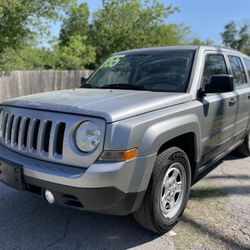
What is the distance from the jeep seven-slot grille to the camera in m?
2.87

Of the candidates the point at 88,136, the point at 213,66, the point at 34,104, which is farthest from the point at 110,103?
the point at 213,66

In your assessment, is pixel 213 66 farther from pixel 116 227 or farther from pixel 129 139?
pixel 116 227

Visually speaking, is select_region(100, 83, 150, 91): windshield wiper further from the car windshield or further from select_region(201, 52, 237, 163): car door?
select_region(201, 52, 237, 163): car door

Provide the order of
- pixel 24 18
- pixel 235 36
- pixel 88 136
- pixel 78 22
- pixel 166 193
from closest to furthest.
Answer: pixel 88 136, pixel 166 193, pixel 24 18, pixel 78 22, pixel 235 36

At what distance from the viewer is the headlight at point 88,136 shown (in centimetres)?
272

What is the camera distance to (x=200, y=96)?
3758 millimetres

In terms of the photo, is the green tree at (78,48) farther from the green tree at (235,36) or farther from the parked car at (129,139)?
the green tree at (235,36)

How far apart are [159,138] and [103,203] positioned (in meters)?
0.73

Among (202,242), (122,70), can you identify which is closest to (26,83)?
(122,70)

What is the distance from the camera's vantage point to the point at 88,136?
2.75 metres

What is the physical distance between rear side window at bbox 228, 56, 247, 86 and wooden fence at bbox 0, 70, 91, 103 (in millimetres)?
7927

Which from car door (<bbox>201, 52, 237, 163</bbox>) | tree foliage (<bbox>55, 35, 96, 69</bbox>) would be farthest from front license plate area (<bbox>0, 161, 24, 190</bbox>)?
tree foliage (<bbox>55, 35, 96, 69</bbox>)

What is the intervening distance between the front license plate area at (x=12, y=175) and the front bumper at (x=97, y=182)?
65 mm

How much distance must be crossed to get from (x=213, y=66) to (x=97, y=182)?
98.3 inches
